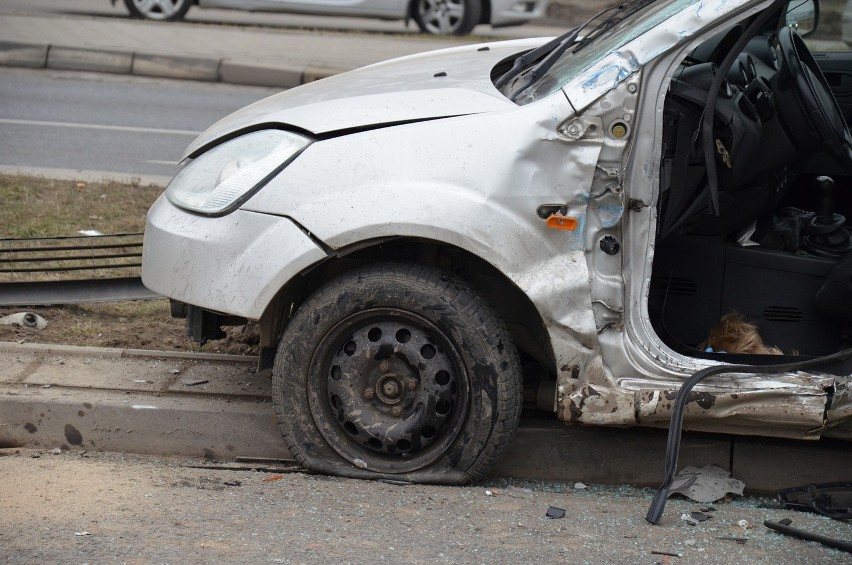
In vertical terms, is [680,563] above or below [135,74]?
below

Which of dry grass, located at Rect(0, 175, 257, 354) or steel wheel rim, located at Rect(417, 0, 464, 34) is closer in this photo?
dry grass, located at Rect(0, 175, 257, 354)

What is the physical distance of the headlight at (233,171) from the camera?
3664 millimetres

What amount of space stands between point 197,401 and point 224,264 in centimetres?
79

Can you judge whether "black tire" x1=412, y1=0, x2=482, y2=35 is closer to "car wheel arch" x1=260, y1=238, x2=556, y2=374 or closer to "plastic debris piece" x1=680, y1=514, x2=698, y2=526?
"car wheel arch" x1=260, y1=238, x2=556, y2=374

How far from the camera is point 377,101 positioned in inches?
148

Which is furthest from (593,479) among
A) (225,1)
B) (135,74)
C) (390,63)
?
(225,1)

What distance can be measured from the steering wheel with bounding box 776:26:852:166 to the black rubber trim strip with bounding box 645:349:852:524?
897 mm

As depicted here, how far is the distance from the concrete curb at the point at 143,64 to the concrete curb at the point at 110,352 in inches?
300

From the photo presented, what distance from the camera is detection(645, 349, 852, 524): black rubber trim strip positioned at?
3.53 m

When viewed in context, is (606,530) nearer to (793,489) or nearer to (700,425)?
(700,425)

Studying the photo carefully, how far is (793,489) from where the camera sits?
3865 mm

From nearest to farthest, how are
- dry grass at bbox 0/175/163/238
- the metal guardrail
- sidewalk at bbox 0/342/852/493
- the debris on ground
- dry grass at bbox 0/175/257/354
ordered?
sidewalk at bbox 0/342/852/493 < the debris on ground < dry grass at bbox 0/175/257/354 < the metal guardrail < dry grass at bbox 0/175/163/238

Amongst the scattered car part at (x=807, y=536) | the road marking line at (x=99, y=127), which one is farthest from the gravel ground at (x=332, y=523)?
the road marking line at (x=99, y=127)

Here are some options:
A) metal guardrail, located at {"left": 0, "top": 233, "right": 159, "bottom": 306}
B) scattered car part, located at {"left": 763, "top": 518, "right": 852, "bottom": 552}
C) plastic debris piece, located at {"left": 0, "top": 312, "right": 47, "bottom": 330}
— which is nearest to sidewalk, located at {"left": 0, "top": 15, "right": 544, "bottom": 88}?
metal guardrail, located at {"left": 0, "top": 233, "right": 159, "bottom": 306}
